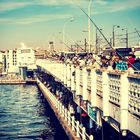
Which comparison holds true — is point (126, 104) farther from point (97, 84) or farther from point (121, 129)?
point (97, 84)

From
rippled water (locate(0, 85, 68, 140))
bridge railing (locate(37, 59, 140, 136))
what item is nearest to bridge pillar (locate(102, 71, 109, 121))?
bridge railing (locate(37, 59, 140, 136))

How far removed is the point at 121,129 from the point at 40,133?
2473 cm

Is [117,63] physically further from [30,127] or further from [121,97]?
[30,127]

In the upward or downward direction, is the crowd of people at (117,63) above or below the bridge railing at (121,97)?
above

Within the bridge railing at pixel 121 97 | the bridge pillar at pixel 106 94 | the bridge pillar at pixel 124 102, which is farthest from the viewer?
the bridge pillar at pixel 106 94

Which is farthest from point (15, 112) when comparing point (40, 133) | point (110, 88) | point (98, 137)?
point (110, 88)

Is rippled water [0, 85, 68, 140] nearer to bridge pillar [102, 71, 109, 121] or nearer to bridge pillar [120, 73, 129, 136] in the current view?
bridge pillar [102, 71, 109, 121]

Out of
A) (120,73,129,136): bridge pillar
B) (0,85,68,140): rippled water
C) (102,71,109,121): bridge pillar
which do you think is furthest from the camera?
(0,85,68,140): rippled water

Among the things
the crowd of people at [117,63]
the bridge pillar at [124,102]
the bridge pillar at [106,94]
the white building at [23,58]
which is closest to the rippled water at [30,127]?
the crowd of people at [117,63]

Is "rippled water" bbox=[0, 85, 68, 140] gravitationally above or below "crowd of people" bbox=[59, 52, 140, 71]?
below

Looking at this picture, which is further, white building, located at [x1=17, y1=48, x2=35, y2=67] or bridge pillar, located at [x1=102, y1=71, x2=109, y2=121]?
white building, located at [x1=17, y1=48, x2=35, y2=67]

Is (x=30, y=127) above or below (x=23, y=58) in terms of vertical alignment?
below

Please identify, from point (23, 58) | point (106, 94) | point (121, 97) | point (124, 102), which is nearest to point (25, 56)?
point (23, 58)

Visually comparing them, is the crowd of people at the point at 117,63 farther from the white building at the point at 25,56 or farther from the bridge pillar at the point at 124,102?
the white building at the point at 25,56
